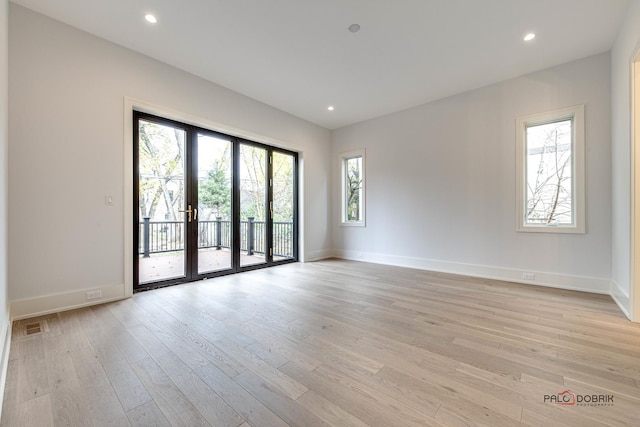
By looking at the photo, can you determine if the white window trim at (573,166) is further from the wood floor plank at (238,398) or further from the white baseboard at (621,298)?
the wood floor plank at (238,398)

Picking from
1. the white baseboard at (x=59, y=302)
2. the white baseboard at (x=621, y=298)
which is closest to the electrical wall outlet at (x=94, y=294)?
the white baseboard at (x=59, y=302)

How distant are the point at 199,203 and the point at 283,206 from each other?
5.77 feet

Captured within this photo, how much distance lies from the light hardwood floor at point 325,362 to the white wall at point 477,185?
2.61 feet

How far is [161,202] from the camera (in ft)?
11.5

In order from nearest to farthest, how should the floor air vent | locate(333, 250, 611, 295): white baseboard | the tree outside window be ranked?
the floor air vent → locate(333, 250, 611, 295): white baseboard → the tree outside window

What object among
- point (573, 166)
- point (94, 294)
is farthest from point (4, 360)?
point (573, 166)

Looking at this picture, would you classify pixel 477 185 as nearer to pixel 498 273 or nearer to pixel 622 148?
pixel 498 273

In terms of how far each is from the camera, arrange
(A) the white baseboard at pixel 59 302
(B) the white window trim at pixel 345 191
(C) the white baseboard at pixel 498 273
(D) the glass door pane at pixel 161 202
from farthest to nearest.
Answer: (B) the white window trim at pixel 345 191, (D) the glass door pane at pixel 161 202, (C) the white baseboard at pixel 498 273, (A) the white baseboard at pixel 59 302

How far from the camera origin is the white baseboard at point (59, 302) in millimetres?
2412

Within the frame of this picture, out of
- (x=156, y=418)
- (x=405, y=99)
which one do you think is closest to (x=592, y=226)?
(x=405, y=99)

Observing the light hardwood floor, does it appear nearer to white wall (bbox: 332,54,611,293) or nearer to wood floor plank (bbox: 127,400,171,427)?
wood floor plank (bbox: 127,400,171,427)

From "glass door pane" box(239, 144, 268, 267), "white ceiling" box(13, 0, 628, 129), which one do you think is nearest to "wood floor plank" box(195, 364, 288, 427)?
"glass door pane" box(239, 144, 268, 267)

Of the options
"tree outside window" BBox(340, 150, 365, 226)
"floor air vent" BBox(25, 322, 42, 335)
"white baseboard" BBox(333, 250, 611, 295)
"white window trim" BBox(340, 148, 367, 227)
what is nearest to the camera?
"floor air vent" BBox(25, 322, 42, 335)

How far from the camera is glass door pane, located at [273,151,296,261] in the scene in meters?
5.05
